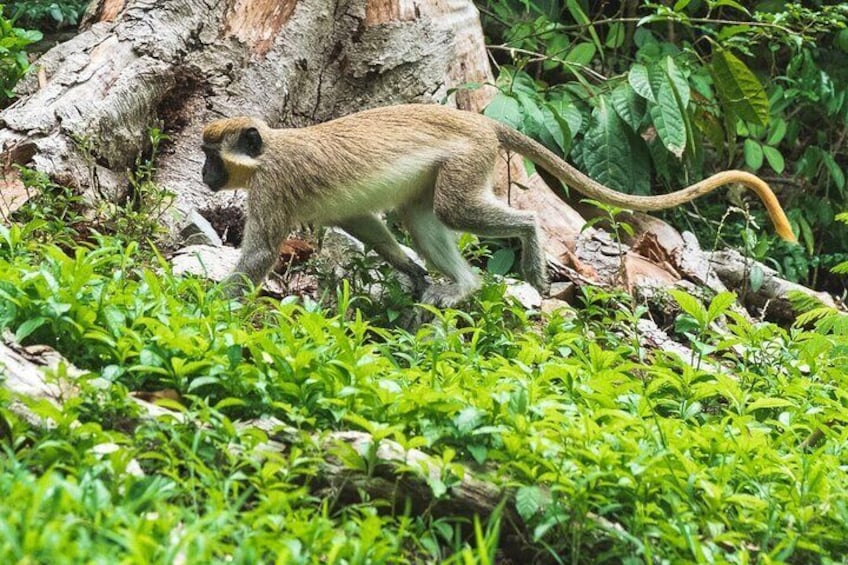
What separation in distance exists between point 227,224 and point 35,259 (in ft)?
8.29

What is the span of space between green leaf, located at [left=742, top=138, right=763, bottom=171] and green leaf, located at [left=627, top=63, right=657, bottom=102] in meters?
1.85

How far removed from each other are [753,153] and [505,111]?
3357 millimetres

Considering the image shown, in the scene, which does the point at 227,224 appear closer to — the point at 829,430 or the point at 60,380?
the point at 60,380

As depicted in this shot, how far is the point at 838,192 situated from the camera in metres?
13.2

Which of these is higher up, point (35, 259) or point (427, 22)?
point (427, 22)

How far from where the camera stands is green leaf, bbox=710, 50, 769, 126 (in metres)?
10.5

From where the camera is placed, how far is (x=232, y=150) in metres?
7.75

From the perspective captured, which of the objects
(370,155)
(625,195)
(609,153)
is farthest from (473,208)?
(609,153)

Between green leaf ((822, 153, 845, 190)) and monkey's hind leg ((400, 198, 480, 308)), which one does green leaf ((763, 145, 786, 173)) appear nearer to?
green leaf ((822, 153, 845, 190))

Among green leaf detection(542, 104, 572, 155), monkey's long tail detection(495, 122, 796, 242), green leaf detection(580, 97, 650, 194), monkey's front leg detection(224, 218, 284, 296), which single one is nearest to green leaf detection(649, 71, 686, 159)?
green leaf detection(580, 97, 650, 194)

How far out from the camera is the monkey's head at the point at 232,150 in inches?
304

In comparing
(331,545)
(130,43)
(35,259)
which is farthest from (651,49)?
(331,545)

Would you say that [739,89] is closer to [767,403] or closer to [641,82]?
[641,82]

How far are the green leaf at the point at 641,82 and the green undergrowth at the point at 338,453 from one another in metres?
4.57
